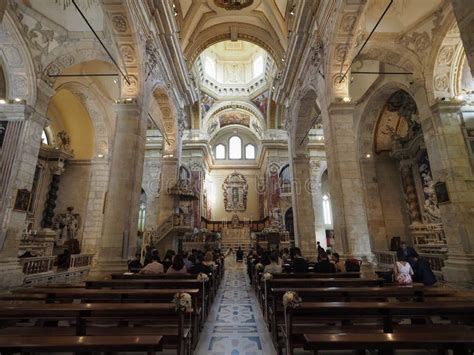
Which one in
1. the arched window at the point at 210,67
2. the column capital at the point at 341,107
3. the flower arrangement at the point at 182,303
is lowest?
the flower arrangement at the point at 182,303

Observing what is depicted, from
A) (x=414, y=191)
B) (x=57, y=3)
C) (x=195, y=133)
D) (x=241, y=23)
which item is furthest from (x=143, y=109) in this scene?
(x=195, y=133)

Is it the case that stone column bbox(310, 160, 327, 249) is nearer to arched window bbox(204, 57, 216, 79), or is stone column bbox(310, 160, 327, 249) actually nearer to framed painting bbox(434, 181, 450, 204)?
framed painting bbox(434, 181, 450, 204)

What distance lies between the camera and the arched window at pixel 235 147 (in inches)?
1182

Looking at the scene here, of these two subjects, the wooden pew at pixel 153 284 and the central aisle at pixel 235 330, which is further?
the wooden pew at pixel 153 284

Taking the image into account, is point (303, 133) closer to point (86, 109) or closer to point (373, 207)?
point (373, 207)

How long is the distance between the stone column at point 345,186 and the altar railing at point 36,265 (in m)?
9.03

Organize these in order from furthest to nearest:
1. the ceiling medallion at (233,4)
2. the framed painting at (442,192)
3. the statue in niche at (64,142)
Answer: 1. the ceiling medallion at (233,4)
2. the statue in niche at (64,142)
3. the framed painting at (442,192)

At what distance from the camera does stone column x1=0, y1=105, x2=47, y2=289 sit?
654 centimetres

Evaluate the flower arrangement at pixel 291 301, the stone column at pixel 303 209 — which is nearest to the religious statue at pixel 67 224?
the stone column at pixel 303 209

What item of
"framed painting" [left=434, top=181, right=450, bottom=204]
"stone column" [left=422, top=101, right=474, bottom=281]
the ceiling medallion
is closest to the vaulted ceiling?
the ceiling medallion

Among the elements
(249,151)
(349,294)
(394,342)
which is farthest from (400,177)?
(249,151)

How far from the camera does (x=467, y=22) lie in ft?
9.91

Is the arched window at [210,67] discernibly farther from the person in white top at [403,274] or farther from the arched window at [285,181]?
the person in white top at [403,274]

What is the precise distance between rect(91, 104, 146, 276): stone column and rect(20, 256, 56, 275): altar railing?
2551 mm
